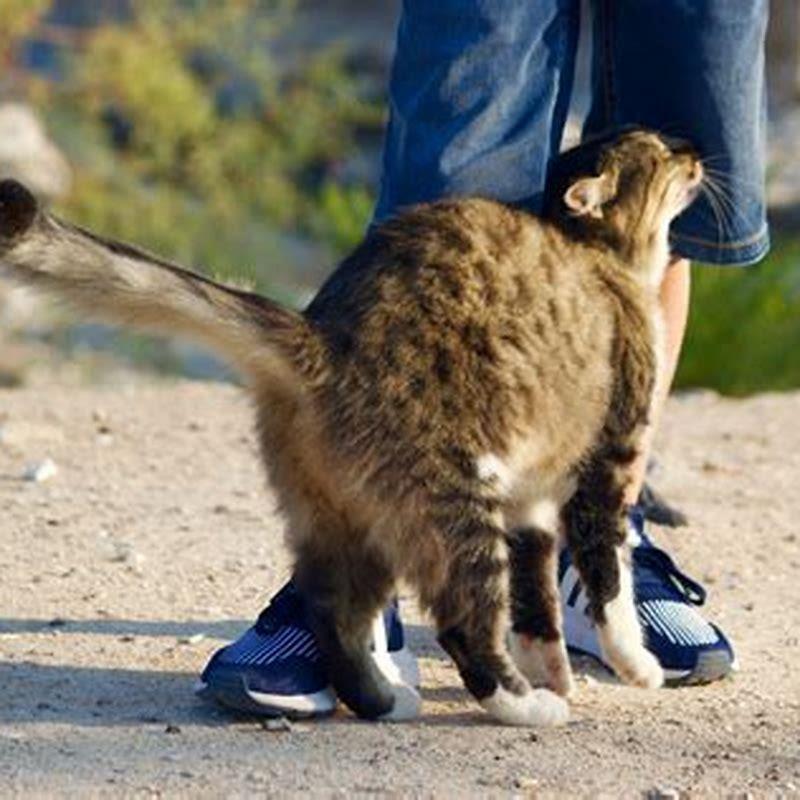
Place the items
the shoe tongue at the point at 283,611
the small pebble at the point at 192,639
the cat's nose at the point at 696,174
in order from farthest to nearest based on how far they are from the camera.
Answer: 1. the small pebble at the point at 192,639
2. the cat's nose at the point at 696,174
3. the shoe tongue at the point at 283,611

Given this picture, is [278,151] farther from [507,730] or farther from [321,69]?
[507,730]

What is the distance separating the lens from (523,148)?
185 inches

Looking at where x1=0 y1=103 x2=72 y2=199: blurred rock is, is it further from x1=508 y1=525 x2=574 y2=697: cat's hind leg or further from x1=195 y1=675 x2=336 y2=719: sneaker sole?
x1=195 y1=675 x2=336 y2=719: sneaker sole

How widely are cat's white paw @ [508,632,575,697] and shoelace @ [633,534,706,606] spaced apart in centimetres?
47

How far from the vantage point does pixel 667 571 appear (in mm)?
5172

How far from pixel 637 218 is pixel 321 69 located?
6382 mm

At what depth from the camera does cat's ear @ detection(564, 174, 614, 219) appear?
15.4 ft

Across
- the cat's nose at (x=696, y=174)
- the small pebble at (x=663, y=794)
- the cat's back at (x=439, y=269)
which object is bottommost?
the small pebble at (x=663, y=794)

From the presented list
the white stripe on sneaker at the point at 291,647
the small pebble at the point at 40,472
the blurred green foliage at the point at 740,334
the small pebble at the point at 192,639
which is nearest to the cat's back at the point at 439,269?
the white stripe on sneaker at the point at 291,647

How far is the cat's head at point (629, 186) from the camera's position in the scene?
479cm

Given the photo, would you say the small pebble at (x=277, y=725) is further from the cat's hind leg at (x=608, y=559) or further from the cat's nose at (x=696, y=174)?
the cat's nose at (x=696, y=174)

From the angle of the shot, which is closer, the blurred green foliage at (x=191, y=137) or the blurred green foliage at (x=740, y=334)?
the blurred green foliage at (x=740, y=334)

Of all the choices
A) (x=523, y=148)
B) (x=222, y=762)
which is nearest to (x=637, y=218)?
(x=523, y=148)

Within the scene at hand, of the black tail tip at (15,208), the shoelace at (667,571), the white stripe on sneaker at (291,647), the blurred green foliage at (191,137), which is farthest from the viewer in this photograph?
the blurred green foliage at (191,137)
